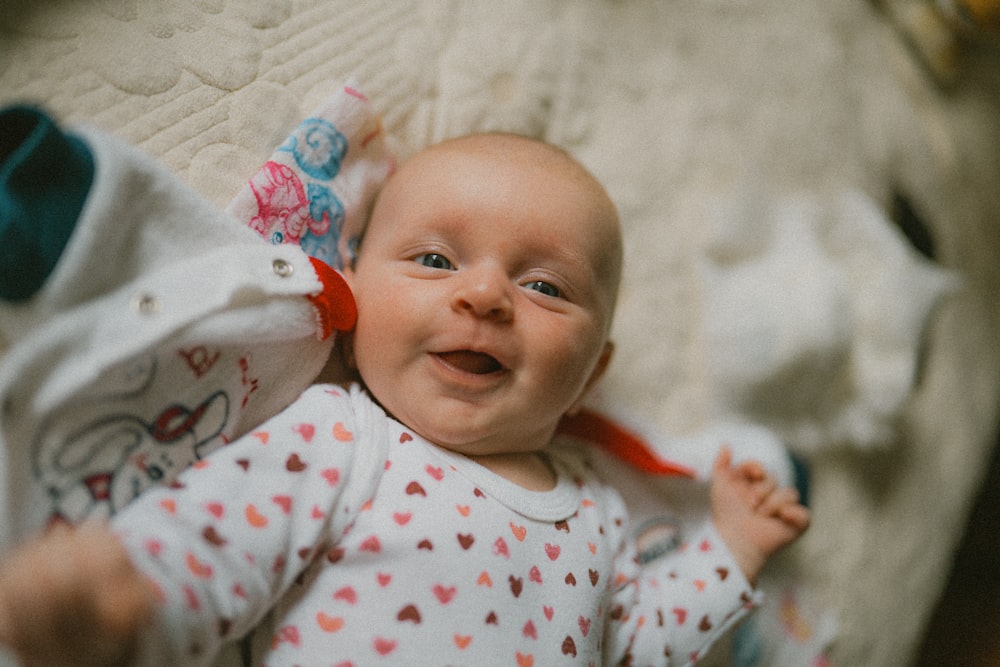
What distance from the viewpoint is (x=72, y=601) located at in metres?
0.50

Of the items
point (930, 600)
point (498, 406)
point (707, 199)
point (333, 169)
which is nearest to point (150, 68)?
point (333, 169)

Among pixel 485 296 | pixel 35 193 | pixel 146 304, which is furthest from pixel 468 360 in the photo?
pixel 35 193

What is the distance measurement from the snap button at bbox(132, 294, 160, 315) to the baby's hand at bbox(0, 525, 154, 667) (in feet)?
0.60

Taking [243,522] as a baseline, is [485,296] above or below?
above

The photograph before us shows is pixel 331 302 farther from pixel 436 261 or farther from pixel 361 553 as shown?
pixel 361 553

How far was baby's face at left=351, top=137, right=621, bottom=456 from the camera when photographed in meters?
0.77

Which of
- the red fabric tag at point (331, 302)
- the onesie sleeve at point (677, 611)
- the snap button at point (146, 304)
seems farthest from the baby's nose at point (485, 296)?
the onesie sleeve at point (677, 611)

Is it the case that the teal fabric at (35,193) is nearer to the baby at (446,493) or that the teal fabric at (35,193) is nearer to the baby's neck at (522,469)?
the baby at (446,493)

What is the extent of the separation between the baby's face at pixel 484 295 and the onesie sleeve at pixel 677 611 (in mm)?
250

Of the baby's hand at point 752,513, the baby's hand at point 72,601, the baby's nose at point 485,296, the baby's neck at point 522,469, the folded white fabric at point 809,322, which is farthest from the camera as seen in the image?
the folded white fabric at point 809,322

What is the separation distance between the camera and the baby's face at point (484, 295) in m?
0.77

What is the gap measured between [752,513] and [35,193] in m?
0.91

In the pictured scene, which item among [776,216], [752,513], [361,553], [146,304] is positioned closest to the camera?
[146,304]

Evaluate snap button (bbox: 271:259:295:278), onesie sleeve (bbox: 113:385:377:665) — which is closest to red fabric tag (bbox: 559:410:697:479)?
onesie sleeve (bbox: 113:385:377:665)
